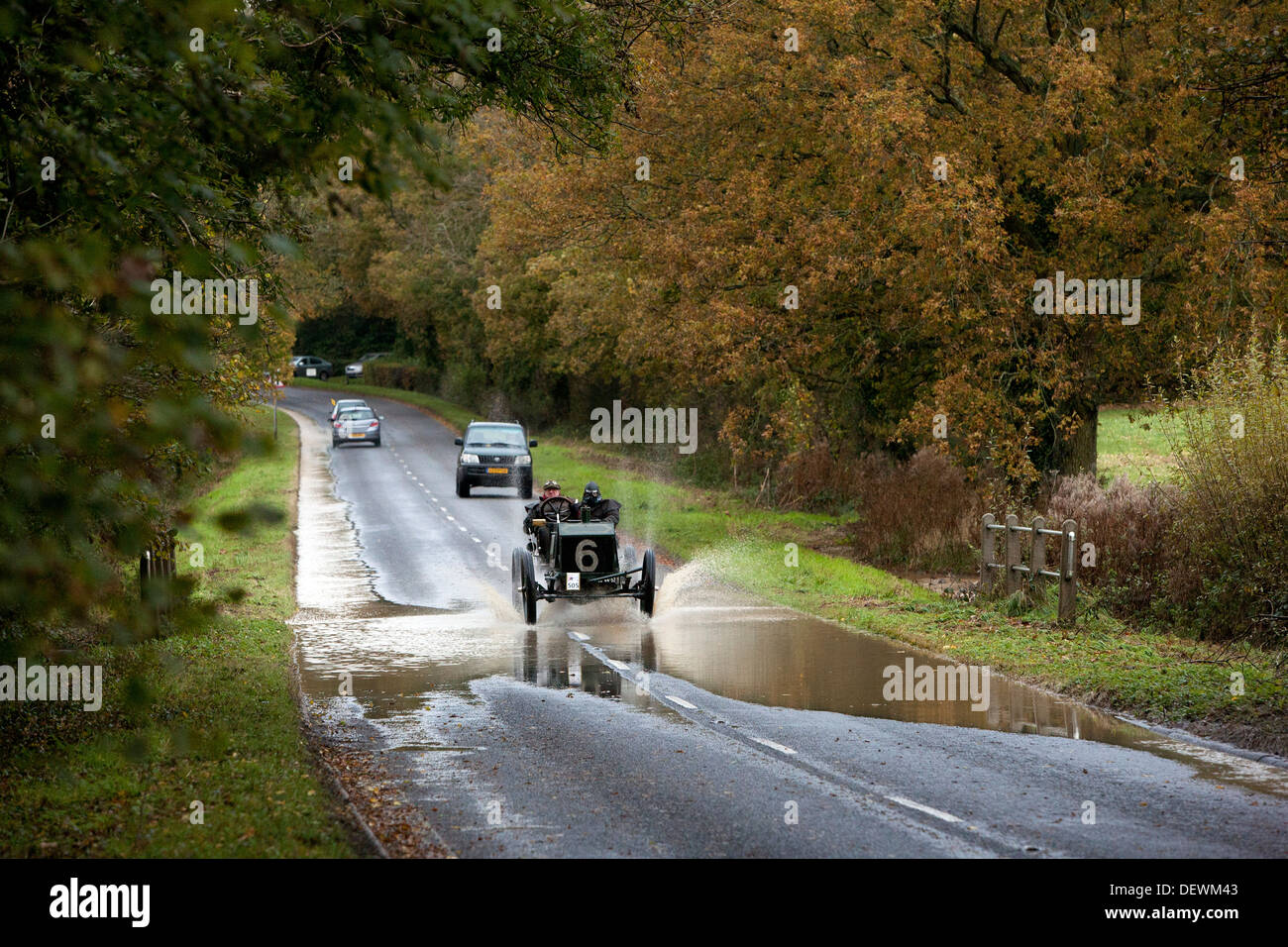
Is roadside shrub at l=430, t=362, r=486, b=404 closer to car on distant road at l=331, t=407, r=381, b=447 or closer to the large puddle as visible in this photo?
car on distant road at l=331, t=407, r=381, b=447

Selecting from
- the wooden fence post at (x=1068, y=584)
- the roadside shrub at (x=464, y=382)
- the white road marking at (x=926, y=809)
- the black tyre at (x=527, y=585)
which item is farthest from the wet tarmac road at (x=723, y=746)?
the roadside shrub at (x=464, y=382)

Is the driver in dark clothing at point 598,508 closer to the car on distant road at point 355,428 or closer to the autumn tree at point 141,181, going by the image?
the autumn tree at point 141,181

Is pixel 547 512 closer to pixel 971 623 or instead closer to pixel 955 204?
pixel 971 623

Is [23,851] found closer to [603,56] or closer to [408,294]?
[603,56]

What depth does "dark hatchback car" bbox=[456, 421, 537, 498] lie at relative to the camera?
121 ft

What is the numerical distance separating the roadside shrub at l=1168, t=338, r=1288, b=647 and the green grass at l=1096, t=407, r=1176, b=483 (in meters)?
5.17

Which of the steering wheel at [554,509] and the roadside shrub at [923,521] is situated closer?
the steering wheel at [554,509]

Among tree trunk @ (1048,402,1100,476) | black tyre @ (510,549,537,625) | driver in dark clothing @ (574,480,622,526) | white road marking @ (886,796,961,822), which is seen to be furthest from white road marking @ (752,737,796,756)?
tree trunk @ (1048,402,1100,476)

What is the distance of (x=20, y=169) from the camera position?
21.2 feet

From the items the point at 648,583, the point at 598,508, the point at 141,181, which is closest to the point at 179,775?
the point at 141,181

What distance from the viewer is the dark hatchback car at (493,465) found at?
121ft

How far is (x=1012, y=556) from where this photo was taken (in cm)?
1814

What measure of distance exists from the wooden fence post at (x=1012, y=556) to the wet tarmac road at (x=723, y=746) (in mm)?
2599

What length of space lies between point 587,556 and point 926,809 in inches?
376
